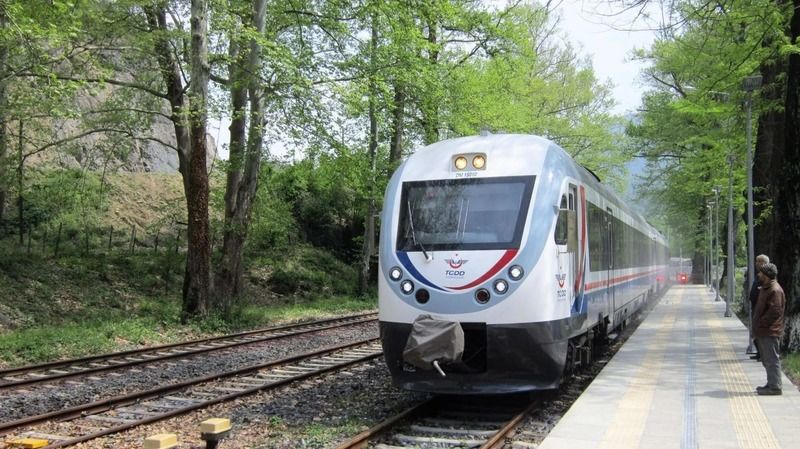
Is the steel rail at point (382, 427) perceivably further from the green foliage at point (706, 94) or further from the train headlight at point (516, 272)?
the green foliage at point (706, 94)

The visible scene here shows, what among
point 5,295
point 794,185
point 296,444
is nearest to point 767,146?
point 794,185

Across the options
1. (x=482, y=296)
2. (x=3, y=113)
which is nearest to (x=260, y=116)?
(x=3, y=113)

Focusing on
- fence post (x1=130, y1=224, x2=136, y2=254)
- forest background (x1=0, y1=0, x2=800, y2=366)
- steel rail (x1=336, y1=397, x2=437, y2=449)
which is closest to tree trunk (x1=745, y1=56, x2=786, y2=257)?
forest background (x1=0, y1=0, x2=800, y2=366)

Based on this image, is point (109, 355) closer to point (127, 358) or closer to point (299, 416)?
point (127, 358)

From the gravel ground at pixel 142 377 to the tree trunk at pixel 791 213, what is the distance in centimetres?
856

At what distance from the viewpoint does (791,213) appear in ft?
37.3

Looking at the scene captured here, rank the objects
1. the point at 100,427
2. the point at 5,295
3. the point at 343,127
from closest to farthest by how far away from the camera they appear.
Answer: the point at 100,427
the point at 5,295
the point at 343,127

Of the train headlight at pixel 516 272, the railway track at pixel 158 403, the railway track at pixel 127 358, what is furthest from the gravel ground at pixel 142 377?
the train headlight at pixel 516 272

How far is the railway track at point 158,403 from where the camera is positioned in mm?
7176

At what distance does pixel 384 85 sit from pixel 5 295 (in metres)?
11.7

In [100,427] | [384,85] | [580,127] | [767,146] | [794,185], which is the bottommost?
[100,427]

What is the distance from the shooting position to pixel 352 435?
23.1 feet

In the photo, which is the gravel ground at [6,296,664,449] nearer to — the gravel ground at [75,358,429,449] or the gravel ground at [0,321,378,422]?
the gravel ground at [75,358,429,449]

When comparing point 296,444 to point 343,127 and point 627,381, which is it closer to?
point 627,381
